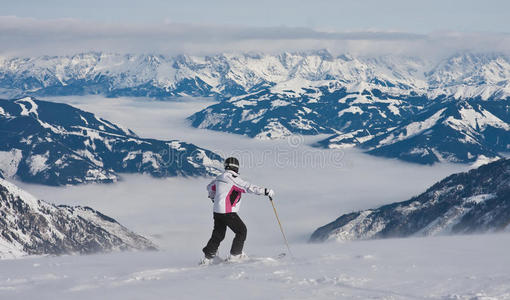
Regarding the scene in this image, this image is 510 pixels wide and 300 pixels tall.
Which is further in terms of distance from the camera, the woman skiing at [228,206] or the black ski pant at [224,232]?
the black ski pant at [224,232]

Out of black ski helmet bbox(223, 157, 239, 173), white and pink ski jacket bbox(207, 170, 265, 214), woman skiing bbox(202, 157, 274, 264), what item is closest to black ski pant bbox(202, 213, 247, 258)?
woman skiing bbox(202, 157, 274, 264)

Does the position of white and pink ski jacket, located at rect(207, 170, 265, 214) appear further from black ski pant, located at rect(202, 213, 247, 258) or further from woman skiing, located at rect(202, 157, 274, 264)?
black ski pant, located at rect(202, 213, 247, 258)

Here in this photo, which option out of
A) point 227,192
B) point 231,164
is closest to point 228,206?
point 227,192

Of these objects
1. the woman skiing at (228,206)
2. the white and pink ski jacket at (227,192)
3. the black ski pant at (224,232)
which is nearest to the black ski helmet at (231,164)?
the woman skiing at (228,206)

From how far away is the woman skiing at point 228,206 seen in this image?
80.3 feet

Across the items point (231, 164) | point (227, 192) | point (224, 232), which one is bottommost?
point (224, 232)

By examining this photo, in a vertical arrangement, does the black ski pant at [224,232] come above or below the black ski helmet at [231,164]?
below

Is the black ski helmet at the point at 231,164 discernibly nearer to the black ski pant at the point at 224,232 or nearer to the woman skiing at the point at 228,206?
the woman skiing at the point at 228,206

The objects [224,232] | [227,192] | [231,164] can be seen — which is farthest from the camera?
[224,232]

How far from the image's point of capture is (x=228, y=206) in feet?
80.8

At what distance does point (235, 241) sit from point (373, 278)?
23.6ft

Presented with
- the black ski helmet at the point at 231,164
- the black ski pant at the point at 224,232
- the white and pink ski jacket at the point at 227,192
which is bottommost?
the black ski pant at the point at 224,232

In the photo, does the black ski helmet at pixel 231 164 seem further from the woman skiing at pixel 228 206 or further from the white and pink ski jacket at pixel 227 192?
the white and pink ski jacket at pixel 227 192

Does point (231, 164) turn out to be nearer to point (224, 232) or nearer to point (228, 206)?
point (228, 206)
